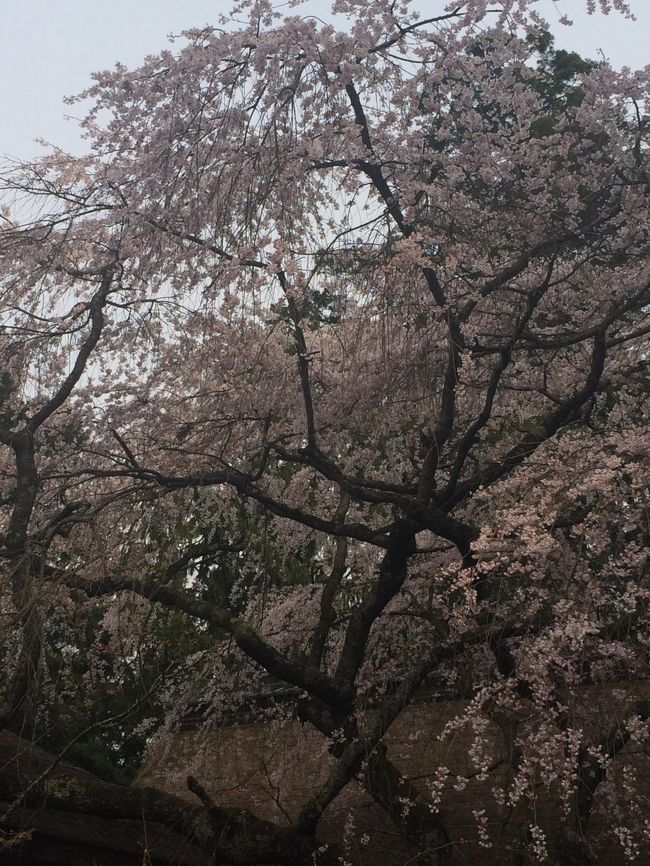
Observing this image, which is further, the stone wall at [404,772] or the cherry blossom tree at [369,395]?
the stone wall at [404,772]

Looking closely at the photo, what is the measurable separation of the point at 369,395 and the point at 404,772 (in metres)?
3.83

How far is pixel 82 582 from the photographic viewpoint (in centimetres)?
548

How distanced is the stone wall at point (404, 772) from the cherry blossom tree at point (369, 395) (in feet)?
0.68

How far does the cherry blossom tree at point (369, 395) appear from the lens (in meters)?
4.73

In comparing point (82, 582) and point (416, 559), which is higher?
point (416, 559)

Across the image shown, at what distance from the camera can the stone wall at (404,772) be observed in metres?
5.72

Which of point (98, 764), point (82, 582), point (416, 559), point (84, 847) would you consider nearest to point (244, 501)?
point (416, 559)

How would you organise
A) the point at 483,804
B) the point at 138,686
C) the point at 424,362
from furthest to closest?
the point at 138,686, the point at 483,804, the point at 424,362

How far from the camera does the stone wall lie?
5.72 metres

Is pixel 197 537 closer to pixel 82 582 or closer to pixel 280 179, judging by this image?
pixel 82 582

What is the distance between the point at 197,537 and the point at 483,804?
3.83 m

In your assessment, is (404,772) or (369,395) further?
(404,772)

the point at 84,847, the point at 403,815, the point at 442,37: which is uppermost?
the point at 442,37

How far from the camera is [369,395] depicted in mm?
6328
